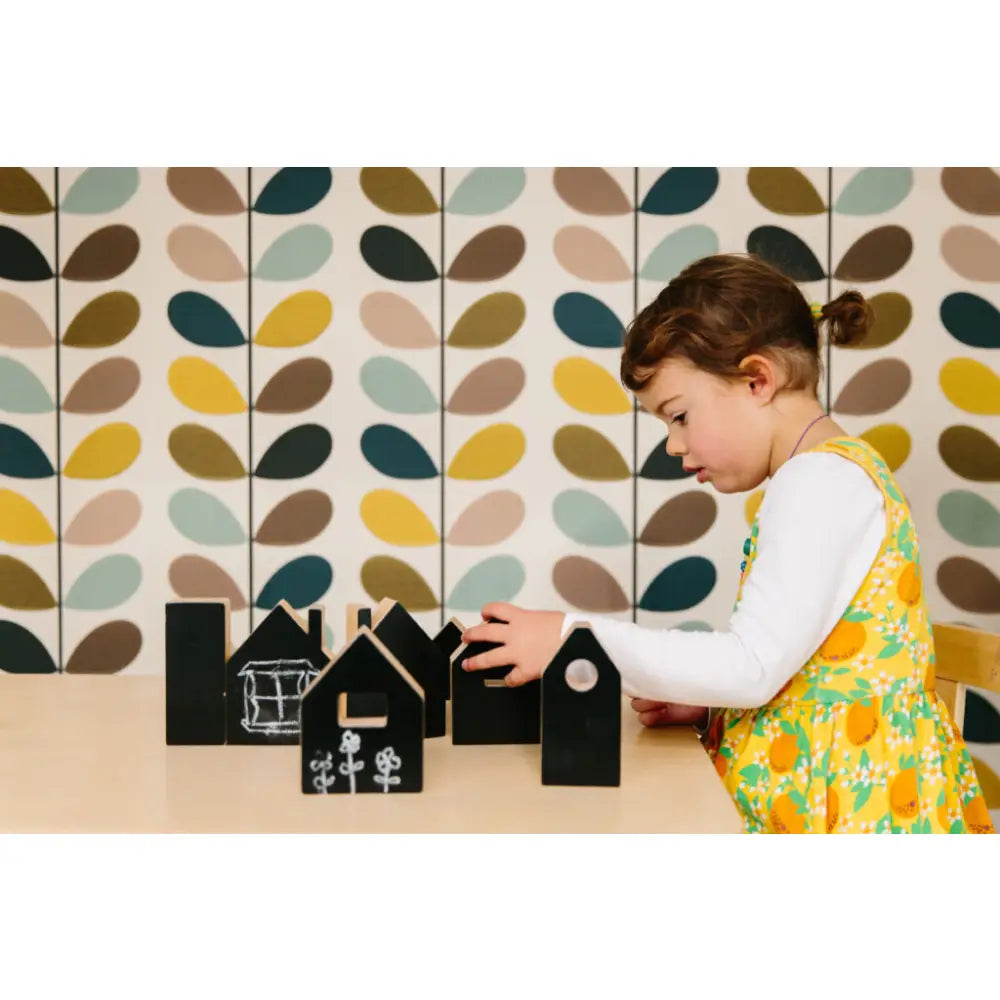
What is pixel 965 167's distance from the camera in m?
1.73

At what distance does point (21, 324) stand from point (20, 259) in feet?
0.37

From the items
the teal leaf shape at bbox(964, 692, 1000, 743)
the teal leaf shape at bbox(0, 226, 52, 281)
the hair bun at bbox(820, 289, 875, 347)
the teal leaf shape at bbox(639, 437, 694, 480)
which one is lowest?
the teal leaf shape at bbox(964, 692, 1000, 743)

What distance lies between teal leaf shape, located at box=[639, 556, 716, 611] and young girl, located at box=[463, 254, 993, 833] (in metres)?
0.56

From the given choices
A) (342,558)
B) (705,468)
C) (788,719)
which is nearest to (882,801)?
(788,719)

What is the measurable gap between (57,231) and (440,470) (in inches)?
31.1

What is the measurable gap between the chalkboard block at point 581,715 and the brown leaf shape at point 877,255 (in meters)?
1.13

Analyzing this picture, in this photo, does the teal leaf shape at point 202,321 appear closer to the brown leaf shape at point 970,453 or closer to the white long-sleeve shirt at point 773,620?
the white long-sleeve shirt at point 773,620

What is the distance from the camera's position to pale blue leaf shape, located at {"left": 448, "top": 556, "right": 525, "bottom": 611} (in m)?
1.76

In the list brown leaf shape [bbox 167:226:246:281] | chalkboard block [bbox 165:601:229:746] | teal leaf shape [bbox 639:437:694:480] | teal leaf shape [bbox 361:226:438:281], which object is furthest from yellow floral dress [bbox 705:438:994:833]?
brown leaf shape [bbox 167:226:246:281]

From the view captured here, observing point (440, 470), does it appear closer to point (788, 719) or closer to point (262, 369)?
point (262, 369)

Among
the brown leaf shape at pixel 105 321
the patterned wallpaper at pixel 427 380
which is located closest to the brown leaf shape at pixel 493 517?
the patterned wallpaper at pixel 427 380

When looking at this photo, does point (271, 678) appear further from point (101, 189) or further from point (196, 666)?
point (101, 189)

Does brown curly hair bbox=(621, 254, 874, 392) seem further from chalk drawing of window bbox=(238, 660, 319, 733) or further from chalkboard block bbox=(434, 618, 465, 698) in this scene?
chalk drawing of window bbox=(238, 660, 319, 733)

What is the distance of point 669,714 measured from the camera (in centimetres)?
111
